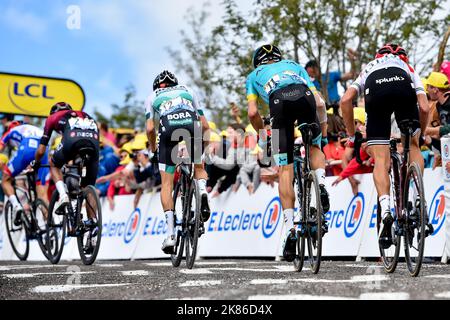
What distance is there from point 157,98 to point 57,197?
3350 millimetres

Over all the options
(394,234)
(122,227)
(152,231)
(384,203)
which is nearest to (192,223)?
(384,203)

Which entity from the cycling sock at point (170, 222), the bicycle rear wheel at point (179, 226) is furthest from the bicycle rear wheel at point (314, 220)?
the cycling sock at point (170, 222)

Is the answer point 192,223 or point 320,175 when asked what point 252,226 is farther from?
point 320,175

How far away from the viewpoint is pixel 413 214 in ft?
26.8

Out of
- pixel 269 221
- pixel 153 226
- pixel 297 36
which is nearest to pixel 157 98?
pixel 269 221

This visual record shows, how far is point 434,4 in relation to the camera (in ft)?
66.4

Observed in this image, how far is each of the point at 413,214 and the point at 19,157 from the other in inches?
353

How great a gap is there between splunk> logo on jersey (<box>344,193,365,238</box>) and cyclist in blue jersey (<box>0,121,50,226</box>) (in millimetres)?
5345

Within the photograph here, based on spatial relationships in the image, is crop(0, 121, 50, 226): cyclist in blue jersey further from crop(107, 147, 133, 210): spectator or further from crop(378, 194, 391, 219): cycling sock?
crop(378, 194, 391, 219): cycling sock

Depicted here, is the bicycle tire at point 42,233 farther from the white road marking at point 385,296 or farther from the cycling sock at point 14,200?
the white road marking at point 385,296

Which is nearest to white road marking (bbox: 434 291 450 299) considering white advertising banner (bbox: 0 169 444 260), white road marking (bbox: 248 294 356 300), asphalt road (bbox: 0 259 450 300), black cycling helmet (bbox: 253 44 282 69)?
asphalt road (bbox: 0 259 450 300)

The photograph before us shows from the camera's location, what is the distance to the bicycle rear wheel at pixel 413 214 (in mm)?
7928
